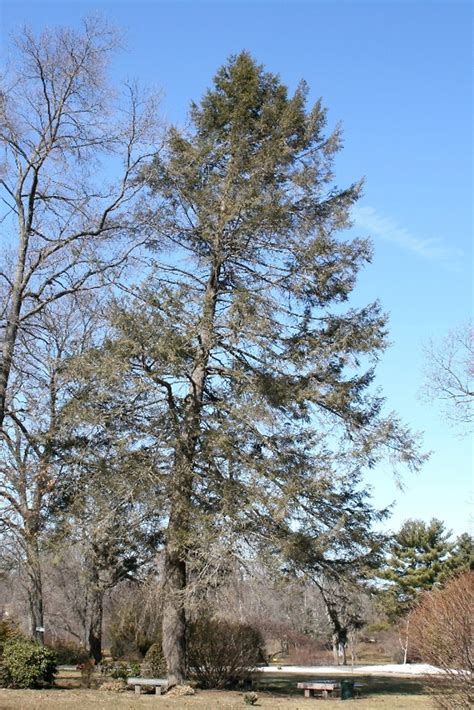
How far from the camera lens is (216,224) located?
17.9m

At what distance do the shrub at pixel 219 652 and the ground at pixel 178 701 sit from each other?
50.2 inches

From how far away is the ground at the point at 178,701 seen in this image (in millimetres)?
12172

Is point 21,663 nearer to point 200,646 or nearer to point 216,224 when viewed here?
point 200,646

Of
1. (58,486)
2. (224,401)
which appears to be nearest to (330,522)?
(224,401)

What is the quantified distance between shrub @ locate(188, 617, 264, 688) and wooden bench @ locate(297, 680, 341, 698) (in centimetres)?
161

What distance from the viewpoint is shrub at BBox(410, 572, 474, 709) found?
10078 millimetres

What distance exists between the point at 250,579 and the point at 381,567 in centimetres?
366

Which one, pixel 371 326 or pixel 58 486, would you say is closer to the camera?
pixel 58 486

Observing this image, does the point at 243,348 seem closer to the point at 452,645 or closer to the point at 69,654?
the point at 452,645

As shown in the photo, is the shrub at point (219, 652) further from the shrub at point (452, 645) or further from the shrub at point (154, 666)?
the shrub at point (452, 645)

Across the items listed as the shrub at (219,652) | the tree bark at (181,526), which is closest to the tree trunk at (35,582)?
the tree bark at (181,526)

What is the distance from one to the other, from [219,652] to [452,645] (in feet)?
29.4

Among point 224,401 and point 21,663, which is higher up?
point 224,401

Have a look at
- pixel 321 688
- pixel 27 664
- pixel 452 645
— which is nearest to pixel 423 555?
pixel 321 688
